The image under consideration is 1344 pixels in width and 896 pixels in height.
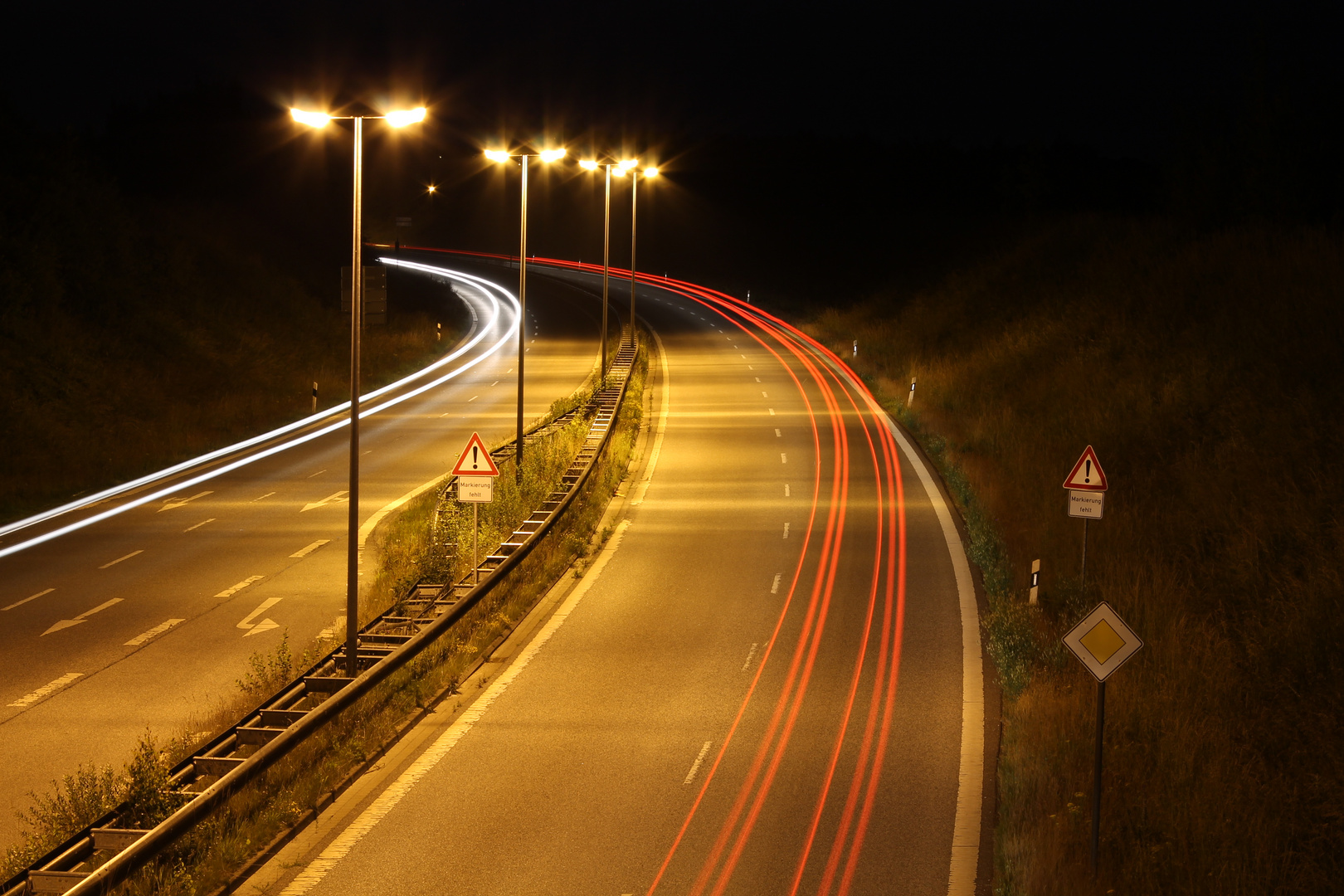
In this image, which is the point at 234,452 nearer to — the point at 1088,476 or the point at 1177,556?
the point at 1088,476

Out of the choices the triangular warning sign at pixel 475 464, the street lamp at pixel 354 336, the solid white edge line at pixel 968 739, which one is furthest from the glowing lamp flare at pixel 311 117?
the solid white edge line at pixel 968 739

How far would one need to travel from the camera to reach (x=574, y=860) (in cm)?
1025

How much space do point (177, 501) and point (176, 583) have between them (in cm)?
816

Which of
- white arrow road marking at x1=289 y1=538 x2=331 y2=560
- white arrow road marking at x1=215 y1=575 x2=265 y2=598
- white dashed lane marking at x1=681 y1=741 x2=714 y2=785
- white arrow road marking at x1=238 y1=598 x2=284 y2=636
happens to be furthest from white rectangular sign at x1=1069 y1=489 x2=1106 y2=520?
white arrow road marking at x1=289 y1=538 x2=331 y2=560

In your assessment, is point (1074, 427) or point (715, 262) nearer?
point (1074, 427)

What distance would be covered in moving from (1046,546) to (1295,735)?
8.47 m

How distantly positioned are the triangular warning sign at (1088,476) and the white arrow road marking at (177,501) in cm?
2019

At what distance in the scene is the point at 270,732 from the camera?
11711mm

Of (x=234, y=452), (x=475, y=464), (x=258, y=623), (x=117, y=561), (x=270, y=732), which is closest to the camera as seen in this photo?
(x=270, y=732)

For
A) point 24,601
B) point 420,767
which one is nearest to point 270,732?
point 420,767

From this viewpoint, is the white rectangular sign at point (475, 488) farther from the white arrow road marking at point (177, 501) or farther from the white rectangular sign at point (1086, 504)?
the white arrow road marking at point (177, 501)

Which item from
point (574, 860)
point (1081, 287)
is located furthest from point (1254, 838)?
point (1081, 287)

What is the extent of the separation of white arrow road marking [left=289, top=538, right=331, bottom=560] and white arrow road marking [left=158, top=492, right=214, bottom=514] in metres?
5.37

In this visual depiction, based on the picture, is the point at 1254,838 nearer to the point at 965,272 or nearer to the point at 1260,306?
the point at 1260,306
